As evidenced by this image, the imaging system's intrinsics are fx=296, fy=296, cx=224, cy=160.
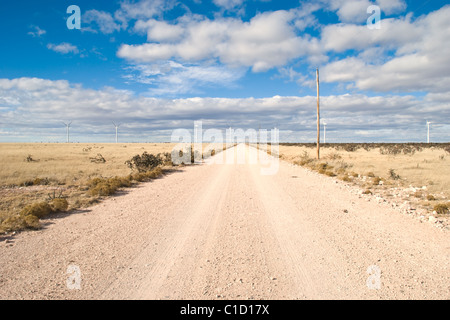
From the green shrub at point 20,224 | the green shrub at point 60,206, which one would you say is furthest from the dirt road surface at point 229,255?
the green shrub at point 60,206

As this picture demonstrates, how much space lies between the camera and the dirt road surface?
4062mm

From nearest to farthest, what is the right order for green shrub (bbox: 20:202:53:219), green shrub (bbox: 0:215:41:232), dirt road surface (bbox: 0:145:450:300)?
dirt road surface (bbox: 0:145:450:300) → green shrub (bbox: 0:215:41:232) → green shrub (bbox: 20:202:53:219)

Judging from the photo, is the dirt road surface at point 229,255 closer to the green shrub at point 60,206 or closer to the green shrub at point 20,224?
the green shrub at point 20,224

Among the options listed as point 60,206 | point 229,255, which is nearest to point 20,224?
point 60,206

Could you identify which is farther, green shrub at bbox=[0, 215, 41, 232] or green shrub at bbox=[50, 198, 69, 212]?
green shrub at bbox=[50, 198, 69, 212]

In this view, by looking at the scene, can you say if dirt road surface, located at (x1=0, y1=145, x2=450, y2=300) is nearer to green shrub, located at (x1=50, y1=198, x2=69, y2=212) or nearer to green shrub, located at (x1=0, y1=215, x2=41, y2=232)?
green shrub, located at (x1=0, y1=215, x2=41, y2=232)

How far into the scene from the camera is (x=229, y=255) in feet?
17.3

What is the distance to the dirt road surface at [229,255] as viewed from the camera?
406 cm

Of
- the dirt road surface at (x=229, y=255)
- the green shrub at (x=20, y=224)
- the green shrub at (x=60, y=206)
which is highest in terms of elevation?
→ the green shrub at (x=60, y=206)

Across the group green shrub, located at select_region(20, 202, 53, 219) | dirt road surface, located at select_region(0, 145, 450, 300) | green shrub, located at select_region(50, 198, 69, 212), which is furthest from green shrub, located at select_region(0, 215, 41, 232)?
green shrub, located at select_region(50, 198, 69, 212)

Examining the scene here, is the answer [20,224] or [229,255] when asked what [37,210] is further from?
[229,255]

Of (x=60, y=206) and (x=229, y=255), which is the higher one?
(x=60, y=206)

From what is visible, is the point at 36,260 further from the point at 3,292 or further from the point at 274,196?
the point at 274,196

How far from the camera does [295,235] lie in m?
6.49
